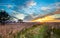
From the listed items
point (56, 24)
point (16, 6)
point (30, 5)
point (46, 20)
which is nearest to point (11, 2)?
point (16, 6)

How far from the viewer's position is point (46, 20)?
1399 millimetres

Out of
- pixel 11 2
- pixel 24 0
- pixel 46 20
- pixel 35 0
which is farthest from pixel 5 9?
pixel 46 20

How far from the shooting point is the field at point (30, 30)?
1.36 m

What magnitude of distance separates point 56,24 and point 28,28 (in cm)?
30

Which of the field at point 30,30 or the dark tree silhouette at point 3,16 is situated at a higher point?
the dark tree silhouette at point 3,16

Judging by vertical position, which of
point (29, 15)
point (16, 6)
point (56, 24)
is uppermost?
point (16, 6)

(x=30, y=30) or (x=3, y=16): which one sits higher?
(x=3, y=16)

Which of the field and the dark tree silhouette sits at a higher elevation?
the dark tree silhouette

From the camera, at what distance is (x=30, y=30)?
4.56 feet

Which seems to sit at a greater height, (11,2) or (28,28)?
(11,2)

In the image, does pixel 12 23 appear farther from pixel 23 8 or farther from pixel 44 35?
pixel 44 35

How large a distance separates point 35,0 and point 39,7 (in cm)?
9

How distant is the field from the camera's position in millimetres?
1362

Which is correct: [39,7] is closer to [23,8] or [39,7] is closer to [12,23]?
[23,8]
